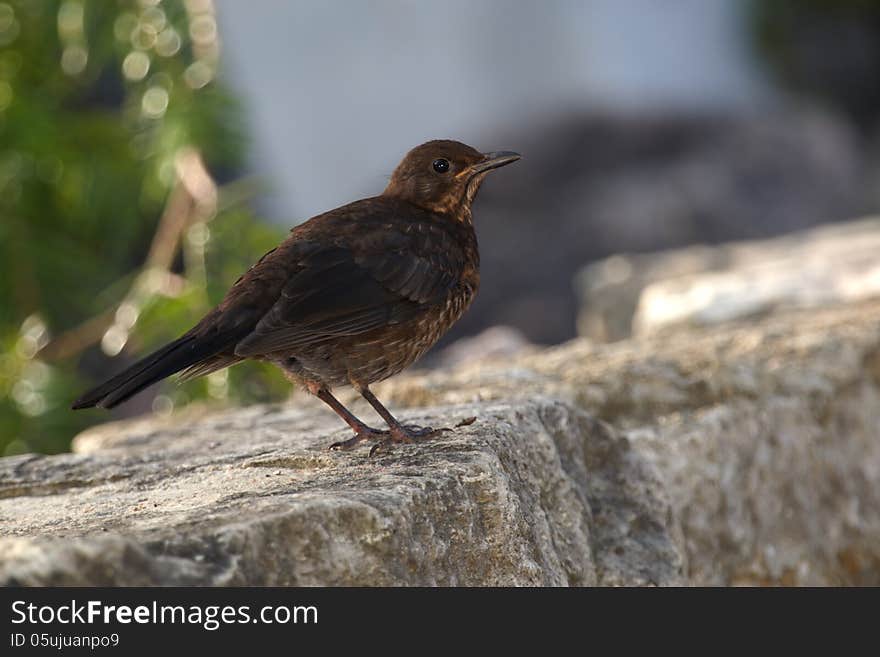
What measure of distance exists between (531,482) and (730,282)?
2833 mm

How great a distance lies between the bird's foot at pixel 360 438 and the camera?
304 cm

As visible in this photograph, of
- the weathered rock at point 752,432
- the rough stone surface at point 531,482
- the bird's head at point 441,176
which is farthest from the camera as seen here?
the bird's head at point 441,176

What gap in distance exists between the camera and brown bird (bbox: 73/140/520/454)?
9.82 ft

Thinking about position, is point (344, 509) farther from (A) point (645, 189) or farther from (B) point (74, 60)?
(A) point (645, 189)

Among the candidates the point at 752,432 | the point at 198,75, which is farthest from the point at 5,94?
the point at 752,432

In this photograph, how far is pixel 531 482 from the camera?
2.86m

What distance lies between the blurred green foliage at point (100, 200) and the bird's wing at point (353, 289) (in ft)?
5.58

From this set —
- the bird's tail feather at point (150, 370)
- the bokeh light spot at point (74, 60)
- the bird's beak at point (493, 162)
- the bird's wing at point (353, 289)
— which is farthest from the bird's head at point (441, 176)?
the bokeh light spot at point (74, 60)

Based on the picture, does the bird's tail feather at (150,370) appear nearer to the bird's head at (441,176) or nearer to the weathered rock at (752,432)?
the bird's head at (441,176)

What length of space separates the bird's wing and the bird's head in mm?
283

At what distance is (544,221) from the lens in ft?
32.0
